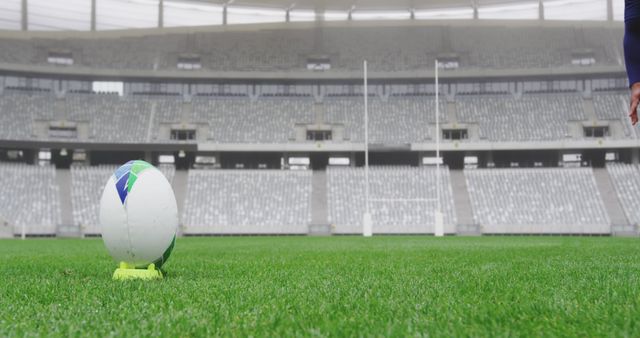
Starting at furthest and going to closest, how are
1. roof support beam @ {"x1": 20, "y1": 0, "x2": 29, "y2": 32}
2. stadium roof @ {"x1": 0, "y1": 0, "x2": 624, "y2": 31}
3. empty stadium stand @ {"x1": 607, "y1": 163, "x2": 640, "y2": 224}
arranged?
stadium roof @ {"x1": 0, "y1": 0, "x2": 624, "y2": 31}, roof support beam @ {"x1": 20, "y1": 0, "x2": 29, "y2": 32}, empty stadium stand @ {"x1": 607, "y1": 163, "x2": 640, "y2": 224}

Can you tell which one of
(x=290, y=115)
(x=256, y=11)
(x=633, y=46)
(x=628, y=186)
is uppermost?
(x=256, y=11)

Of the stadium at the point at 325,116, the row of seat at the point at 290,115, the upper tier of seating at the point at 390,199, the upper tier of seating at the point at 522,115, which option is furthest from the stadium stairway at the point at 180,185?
the upper tier of seating at the point at 522,115

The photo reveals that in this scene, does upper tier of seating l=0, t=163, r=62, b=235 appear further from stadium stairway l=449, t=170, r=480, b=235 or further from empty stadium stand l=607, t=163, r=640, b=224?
empty stadium stand l=607, t=163, r=640, b=224

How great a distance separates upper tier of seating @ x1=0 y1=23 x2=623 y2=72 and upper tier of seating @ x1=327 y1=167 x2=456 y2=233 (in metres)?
10.1

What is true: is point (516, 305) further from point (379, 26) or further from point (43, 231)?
point (379, 26)

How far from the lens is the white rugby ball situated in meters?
6.18

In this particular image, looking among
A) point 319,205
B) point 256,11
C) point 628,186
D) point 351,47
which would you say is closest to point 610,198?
point 628,186

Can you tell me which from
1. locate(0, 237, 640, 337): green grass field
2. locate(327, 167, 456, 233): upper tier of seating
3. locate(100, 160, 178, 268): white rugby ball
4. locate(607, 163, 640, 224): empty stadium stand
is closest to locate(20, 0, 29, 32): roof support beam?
locate(327, 167, 456, 233): upper tier of seating

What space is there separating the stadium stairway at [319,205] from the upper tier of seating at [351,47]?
10.3 meters

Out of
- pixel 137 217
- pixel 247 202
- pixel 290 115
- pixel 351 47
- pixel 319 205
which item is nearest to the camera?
pixel 137 217

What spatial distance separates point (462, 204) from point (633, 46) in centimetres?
4209

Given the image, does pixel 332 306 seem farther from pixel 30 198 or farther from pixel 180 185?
pixel 180 185

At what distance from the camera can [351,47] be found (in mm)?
54531

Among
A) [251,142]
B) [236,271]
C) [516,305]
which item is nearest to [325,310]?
[516,305]
